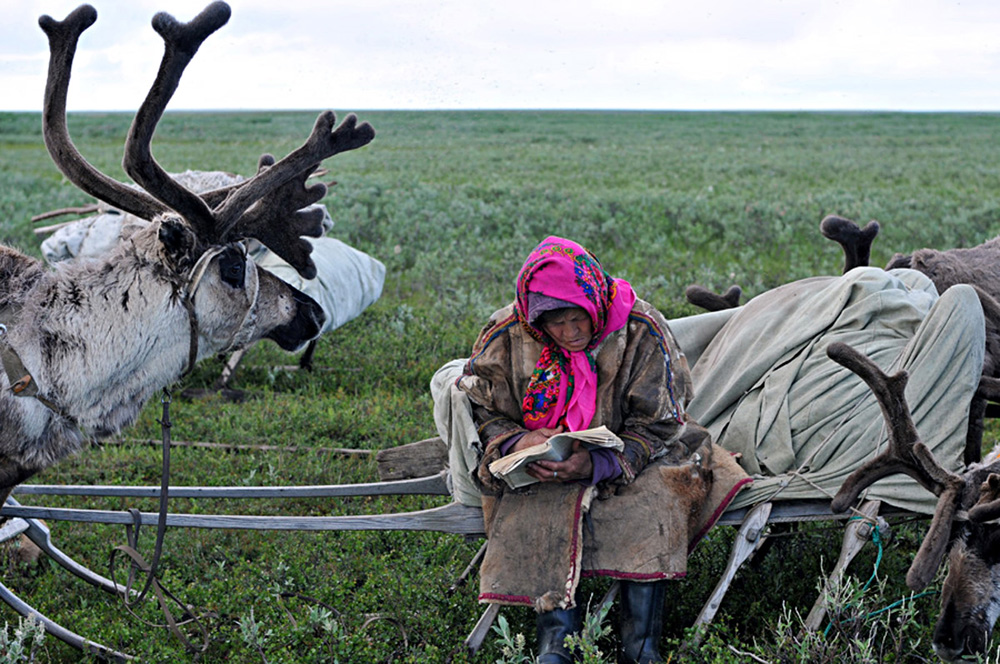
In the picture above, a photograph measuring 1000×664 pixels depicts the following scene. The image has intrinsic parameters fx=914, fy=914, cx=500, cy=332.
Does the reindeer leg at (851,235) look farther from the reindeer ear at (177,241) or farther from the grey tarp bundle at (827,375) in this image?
the reindeer ear at (177,241)

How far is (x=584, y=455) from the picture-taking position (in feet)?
11.6

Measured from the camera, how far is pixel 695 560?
464 cm

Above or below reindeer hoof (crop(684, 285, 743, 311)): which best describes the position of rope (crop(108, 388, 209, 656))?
below

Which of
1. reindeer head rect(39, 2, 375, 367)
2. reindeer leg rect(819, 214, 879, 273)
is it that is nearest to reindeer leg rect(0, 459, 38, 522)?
reindeer head rect(39, 2, 375, 367)

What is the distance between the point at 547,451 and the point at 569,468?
0.15 meters

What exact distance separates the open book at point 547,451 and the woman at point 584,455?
0.04 meters

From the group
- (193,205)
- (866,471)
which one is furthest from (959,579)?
(193,205)

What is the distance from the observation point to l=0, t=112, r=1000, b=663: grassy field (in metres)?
4.09

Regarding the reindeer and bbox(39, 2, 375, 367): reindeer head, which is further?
bbox(39, 2, 375, 367): reindeer head

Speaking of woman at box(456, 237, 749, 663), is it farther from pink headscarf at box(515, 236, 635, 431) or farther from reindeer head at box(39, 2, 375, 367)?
reindeer head at box(39, 2, 375, 367)

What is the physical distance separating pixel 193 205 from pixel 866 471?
9.17ft

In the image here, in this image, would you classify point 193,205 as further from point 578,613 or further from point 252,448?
point 252,448

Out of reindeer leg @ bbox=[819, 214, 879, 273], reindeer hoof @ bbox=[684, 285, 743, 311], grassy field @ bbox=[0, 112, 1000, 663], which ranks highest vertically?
reindeer leg @ bbox=[819, 214, 879, 273]

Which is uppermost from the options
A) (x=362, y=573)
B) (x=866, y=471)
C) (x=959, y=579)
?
(x=866, y=471)
